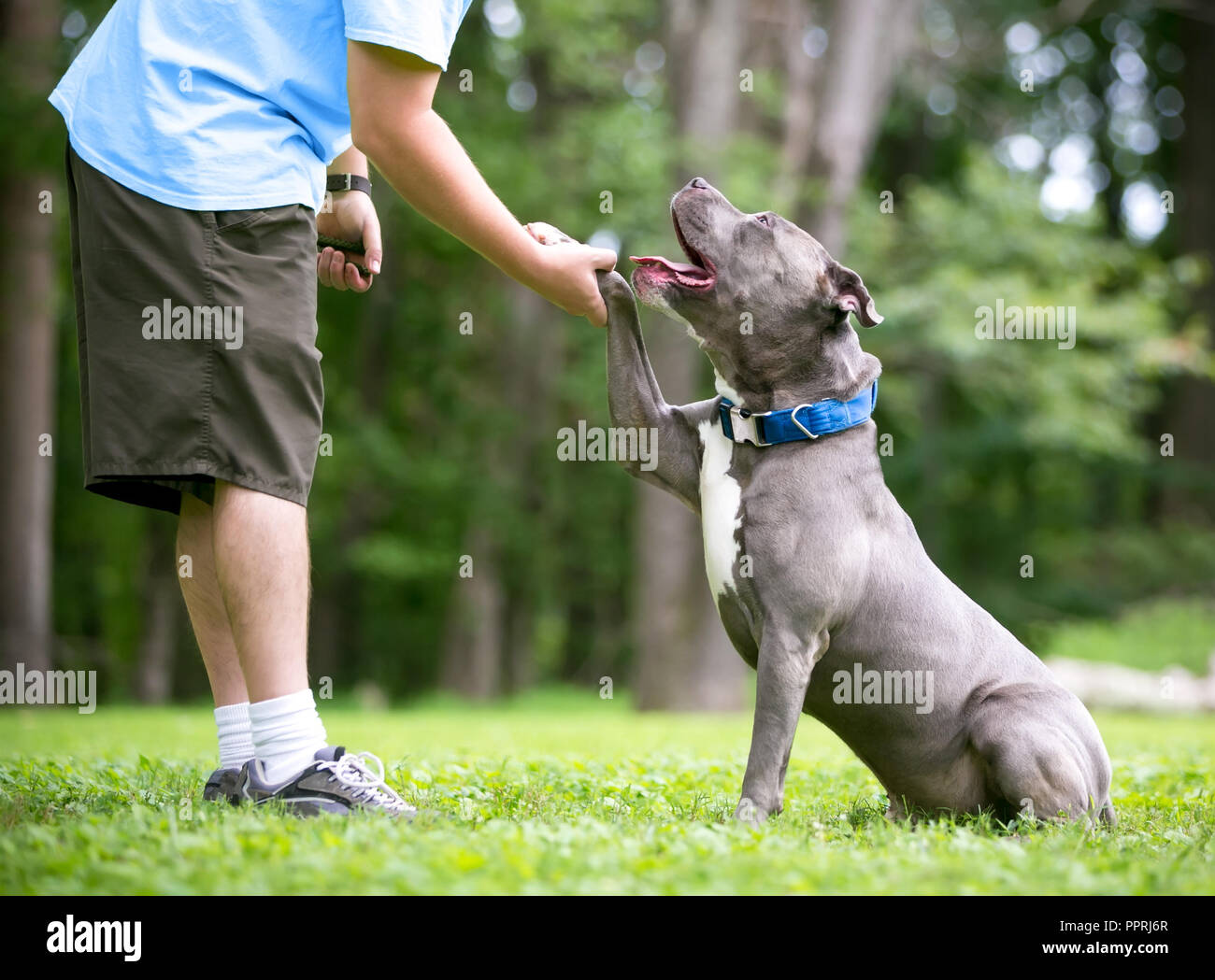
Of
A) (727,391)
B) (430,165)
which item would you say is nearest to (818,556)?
(727,391)

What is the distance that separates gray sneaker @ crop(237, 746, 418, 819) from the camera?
3330 millimetres

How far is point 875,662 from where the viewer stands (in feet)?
12.5

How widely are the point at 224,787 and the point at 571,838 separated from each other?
50.7 inches

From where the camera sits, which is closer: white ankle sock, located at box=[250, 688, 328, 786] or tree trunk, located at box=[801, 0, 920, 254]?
white ankle sock, located at box=[250, 688, 328, 786]

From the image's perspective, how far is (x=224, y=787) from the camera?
3.70 m

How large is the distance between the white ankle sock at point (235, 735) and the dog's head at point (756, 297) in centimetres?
187

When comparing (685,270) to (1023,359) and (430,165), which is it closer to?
(430,165)

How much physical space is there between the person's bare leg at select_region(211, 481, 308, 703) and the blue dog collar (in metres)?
1.48

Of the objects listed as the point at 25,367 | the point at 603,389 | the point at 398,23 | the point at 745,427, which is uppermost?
the point at 603,389

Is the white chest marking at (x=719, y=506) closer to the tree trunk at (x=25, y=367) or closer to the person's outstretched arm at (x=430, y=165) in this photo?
the person's outstretched arm at (x=430, y=165)

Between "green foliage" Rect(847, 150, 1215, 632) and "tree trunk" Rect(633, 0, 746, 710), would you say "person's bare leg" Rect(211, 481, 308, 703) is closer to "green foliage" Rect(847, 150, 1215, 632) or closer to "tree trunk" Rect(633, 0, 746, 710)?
"tree trunk" Rect(633, 0, 746, 710)

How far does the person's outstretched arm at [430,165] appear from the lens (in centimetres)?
331

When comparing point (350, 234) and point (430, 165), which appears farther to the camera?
point (350, 234)

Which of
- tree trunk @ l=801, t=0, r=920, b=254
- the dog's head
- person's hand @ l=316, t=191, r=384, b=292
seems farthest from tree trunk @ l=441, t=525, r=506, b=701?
the dog's head
